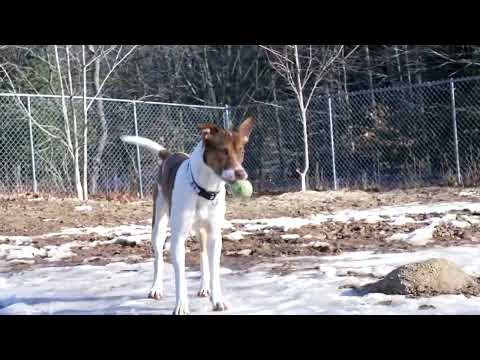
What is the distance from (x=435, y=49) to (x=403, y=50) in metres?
1.27

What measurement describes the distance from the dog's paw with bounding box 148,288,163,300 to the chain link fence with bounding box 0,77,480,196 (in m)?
8.67

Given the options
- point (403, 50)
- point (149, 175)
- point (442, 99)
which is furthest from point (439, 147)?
point (149, 175)

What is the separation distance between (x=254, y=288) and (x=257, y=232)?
290 centimetres

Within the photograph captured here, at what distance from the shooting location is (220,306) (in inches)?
163

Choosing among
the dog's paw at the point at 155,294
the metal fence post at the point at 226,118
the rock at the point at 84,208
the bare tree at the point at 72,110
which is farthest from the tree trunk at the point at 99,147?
the dog's paw at the point at 155,294

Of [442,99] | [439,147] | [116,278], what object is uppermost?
[442,99]

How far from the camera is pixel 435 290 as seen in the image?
410 cm

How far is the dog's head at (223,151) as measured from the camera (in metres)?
3.95

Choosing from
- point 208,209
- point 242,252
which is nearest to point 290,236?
point 242,252

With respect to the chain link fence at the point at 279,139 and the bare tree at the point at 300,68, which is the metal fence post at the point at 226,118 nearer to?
the chain link fence at the point at 279,139

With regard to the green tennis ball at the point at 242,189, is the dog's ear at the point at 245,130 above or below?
above

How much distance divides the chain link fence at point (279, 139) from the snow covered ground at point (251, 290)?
7541mm
